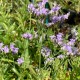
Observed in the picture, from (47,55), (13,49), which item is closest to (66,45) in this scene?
(47,55)

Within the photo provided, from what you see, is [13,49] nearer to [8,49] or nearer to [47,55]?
[8,49]

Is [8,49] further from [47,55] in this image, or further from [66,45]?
[66,45]

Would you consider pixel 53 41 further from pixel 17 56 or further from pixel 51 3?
pixel 51 3

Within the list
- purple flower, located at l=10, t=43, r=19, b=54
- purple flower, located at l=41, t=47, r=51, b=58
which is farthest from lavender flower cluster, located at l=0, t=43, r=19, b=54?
purple flower, located at l=41, t=47, r=51, b=58

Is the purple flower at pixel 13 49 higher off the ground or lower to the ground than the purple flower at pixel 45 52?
higher

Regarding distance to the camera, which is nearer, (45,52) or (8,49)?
(8,49)

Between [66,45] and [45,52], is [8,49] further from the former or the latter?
[66,45]

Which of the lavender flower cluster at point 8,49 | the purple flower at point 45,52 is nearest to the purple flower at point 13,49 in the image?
the lavender flower cluster at point 8,49

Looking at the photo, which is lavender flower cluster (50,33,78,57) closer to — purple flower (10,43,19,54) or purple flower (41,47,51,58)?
purple flower (41,47,51,58)

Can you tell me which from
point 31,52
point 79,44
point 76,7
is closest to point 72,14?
point 76,7

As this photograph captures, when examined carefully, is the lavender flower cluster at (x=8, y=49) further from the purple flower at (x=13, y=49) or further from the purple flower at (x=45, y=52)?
the purple flower at (x=45, y=52)

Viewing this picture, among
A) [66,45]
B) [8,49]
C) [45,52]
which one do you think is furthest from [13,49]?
[66,45]
